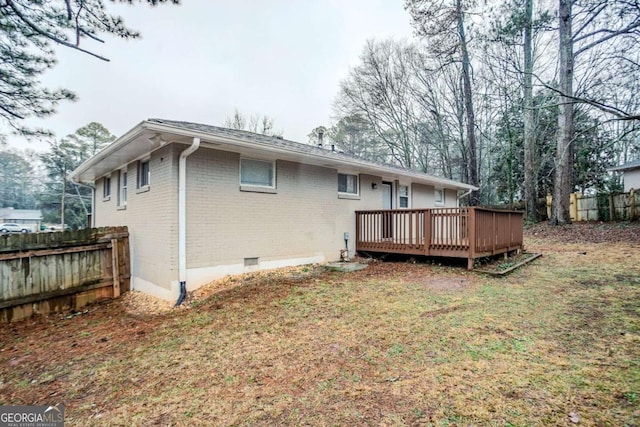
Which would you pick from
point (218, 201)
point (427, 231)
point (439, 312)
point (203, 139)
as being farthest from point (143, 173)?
point (427, 231)

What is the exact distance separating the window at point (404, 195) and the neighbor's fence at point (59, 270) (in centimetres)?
875

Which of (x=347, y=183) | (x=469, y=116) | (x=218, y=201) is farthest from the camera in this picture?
(x=469, y=116)

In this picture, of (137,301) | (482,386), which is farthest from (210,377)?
(137,301)

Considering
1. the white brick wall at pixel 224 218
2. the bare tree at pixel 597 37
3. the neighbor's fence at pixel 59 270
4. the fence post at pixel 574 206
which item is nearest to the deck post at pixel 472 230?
the bare tree at pixel 597 37

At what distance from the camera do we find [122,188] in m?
8.69

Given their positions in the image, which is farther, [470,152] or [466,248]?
[470,152]

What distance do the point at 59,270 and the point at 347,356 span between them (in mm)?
5931

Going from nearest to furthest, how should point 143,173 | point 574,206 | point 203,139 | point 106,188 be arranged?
point 203,139
point 143,173
point 106,188
point 574,206

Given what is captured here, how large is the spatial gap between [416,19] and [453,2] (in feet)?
5.33

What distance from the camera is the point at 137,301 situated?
6.27m

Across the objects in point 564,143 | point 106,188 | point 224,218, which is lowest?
point 224,218

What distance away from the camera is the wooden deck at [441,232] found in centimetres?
721

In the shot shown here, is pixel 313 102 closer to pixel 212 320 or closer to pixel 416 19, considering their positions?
pixel 416 19

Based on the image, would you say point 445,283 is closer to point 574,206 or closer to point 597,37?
point 597,37
